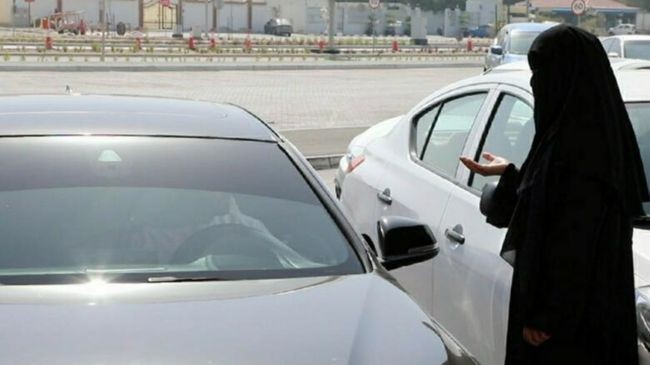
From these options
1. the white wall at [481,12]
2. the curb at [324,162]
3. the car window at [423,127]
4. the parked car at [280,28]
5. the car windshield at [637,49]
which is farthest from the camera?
the white wall at [481,12]

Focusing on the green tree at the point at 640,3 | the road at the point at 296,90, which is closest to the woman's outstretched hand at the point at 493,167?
the road at the point at 296,90

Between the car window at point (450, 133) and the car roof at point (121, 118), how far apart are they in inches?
43.0

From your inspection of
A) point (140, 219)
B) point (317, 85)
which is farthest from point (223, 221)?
point (317, 85)

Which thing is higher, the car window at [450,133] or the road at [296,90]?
the car window at [450,133]

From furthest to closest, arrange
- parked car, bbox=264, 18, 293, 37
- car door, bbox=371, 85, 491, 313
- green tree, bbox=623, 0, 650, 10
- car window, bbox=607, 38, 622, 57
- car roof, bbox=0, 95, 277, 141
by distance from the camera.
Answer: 1. green tree, bbox=623, 0, 650, 10
2. parked car, bbox=264, 18, 293, 37
3. car window, bbox=607, 38, 622, 57
4. car door, bbox=371, 85, 491, 313
5. car roof, bbox=0, 95, 277, 141

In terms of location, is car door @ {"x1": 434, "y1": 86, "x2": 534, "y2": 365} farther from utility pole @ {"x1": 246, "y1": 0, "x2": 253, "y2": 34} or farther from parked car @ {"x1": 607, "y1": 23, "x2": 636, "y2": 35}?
utility pole @ {"x1": 246, "y1": 0, "x2": 253, "y2": 34}

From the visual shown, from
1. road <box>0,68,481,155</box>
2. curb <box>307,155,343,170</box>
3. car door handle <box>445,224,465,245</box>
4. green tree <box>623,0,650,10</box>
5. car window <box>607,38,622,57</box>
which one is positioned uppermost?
green tree <box>623,0,650,10</box>

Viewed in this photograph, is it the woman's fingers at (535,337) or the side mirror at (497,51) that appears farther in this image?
the side mirror at (497,51)

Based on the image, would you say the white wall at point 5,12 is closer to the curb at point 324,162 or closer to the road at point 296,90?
the road at point 296,90

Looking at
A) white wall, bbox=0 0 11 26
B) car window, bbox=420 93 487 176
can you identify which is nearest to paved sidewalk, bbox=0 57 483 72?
car window, bbox=420 93 487 176

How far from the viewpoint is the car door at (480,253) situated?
14.3 ft

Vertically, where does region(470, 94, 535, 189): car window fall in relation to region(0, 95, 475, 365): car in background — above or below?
above

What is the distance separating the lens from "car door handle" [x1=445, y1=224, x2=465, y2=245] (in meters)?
4.75

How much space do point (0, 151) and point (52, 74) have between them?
27.8 meters
